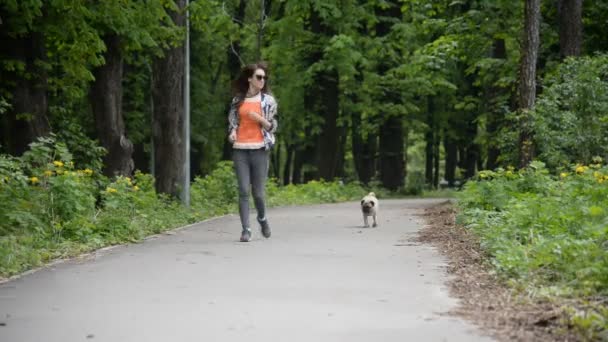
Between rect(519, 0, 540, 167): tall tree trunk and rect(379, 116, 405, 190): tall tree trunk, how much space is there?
62.2 feet

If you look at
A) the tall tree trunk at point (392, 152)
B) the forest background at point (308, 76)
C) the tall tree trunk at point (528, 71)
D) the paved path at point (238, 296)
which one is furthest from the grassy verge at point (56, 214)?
the tall tree trunk at point (392, 152)

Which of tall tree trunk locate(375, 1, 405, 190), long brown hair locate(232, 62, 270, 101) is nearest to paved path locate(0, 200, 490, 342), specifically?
long brown hair locate(232, 62, 270, 101)

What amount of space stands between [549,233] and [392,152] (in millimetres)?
27887

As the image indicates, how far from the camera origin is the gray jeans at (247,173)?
471 inches

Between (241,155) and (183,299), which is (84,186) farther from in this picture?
(183,299)

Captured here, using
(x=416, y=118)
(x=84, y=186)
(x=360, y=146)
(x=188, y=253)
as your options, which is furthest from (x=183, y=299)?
(x=360, y=146)

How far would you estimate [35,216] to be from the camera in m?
11.1

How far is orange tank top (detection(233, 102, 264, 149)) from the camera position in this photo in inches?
470

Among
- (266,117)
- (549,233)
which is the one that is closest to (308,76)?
(266,117)

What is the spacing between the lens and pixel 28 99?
17531 millimetres

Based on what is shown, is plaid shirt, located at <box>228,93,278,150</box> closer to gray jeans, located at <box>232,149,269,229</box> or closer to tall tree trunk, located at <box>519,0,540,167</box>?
gray jeans, located at <box>232,149,269,229</box>

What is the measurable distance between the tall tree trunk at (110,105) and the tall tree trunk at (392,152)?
19.7 m

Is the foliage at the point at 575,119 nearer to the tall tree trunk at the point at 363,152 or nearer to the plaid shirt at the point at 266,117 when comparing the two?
the plaid shirt at the point at 266,117

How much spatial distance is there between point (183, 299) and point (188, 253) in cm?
337
